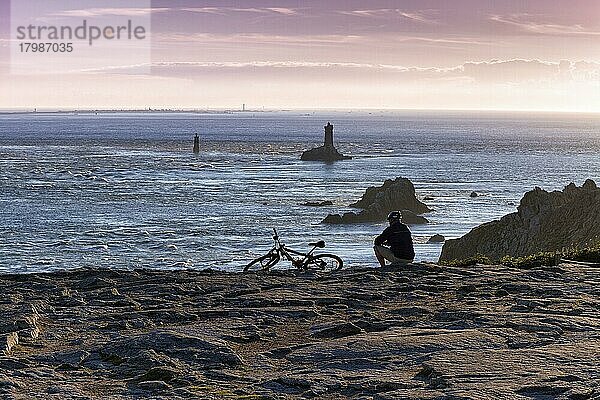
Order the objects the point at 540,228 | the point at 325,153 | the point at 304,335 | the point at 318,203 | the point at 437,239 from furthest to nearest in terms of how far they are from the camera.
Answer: the point at 325,153 → the point at 318,203 → the point at 437,239 → the point at 540,228 → the point at 304,335

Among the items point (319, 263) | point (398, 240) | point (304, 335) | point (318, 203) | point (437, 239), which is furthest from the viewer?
point (318, 203)

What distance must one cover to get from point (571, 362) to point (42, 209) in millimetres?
58013

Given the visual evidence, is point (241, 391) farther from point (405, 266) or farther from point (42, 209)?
point (42, 209)

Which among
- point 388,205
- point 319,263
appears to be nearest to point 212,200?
point 388,205

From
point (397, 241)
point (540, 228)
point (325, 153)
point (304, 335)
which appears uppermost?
point (397, 241)

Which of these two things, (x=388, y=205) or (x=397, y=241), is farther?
(x=388, y=205)

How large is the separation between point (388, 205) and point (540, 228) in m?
32.3

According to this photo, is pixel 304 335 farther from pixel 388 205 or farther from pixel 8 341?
pixel 388 205

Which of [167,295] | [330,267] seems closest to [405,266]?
[330,267]

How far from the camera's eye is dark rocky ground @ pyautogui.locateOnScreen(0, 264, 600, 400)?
923cm

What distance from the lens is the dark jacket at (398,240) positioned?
17.7 meters

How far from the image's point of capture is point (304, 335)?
11.8 meters

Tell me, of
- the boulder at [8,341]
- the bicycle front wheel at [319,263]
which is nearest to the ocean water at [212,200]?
the bicycle front wheel at [319,263]

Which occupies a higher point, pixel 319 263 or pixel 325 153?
pixel 319 263
